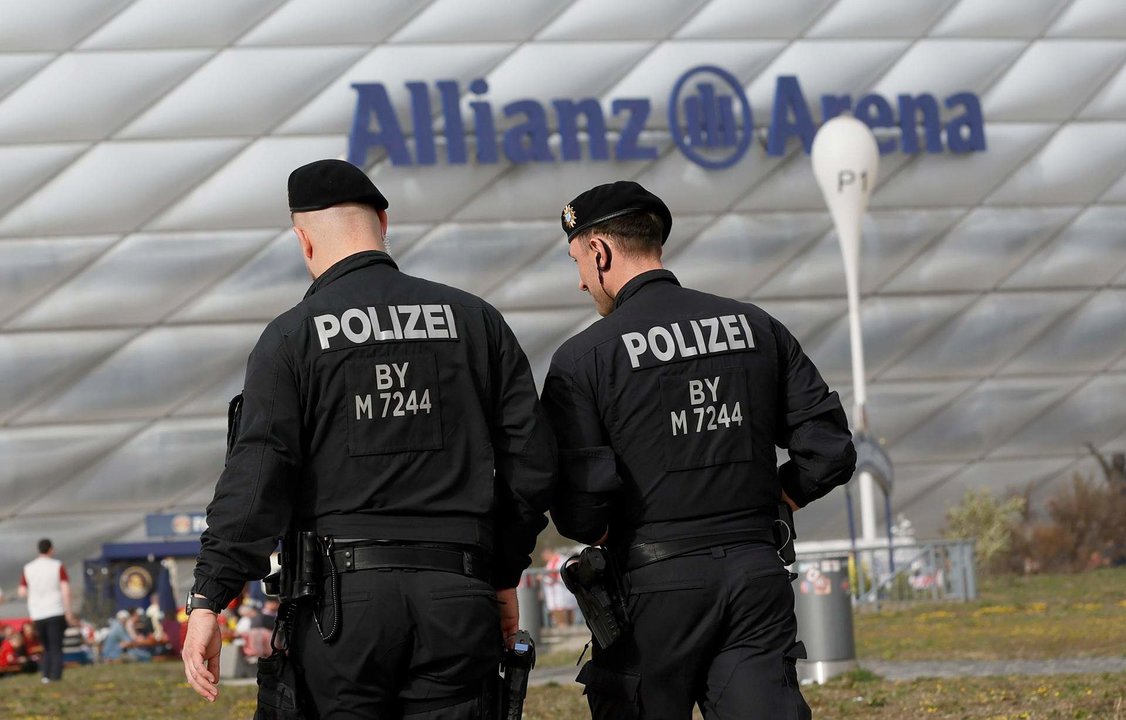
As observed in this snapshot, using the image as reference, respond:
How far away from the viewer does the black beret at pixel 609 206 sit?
3.69 meters

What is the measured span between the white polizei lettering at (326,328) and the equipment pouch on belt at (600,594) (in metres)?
0.79

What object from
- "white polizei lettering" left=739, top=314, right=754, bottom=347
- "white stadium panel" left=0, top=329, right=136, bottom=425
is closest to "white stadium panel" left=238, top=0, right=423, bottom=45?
"white stadium panel" left=0, top=329, right=136, bottom=425

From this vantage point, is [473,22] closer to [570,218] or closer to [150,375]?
[150,375]

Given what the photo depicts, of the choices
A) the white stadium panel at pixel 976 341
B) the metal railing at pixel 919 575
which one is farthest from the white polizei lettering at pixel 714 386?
the white stadium panel at pixel 976 341

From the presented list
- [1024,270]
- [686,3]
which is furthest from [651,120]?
[1024,270]

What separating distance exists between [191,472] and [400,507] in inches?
692

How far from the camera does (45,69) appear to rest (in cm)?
1942

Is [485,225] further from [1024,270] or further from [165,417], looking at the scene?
[1024,270]

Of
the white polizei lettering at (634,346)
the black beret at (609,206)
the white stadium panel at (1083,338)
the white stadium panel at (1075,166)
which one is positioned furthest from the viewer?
the white stadium panel at (1083,338)

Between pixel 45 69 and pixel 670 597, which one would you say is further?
pixel 45 69

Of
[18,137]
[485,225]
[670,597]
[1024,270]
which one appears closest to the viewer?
[670,597]

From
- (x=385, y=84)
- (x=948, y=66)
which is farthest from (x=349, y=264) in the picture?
(x=948, y=66)

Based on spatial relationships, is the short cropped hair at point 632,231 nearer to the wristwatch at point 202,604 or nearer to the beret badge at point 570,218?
the beret badge at point 570,218

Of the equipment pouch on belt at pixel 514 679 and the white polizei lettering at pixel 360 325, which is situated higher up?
the white polizei lettering at pixel 360 325
